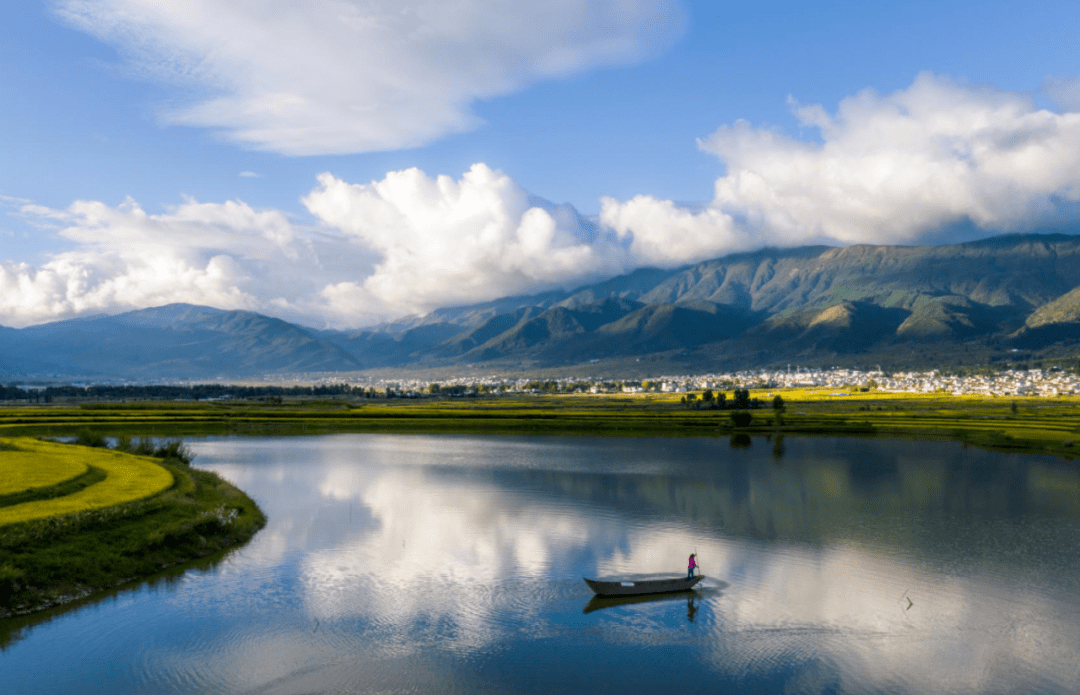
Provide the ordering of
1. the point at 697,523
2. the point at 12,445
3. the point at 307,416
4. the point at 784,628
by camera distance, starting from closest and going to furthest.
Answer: the point at 784,628, the point at 697,523, the point at 12,445, the point at 307,416

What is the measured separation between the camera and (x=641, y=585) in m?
33.0

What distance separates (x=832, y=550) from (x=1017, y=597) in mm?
9363

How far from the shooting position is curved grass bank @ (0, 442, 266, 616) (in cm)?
3089

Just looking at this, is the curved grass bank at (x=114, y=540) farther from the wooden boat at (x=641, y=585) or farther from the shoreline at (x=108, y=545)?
the wooden boat at (x=641, y=585)

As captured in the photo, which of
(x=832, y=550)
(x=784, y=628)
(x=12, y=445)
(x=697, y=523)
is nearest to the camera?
(x=784, y=628)

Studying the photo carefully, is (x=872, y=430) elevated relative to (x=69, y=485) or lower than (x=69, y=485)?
lower

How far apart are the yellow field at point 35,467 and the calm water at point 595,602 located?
12.3m

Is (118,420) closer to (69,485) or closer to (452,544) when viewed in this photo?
(69,485)

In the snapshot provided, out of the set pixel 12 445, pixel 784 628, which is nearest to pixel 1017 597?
pixel 784 628

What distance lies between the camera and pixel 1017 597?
33.0m

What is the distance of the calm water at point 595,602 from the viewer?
82.2 feet

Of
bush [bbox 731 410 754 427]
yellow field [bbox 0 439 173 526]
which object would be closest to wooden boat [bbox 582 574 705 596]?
yellow field [bbox 0 439 173 526]

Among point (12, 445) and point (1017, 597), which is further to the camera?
point (12, 445)

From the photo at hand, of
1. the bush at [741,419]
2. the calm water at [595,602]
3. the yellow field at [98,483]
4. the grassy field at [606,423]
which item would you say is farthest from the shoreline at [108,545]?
the bush at [741,419]
